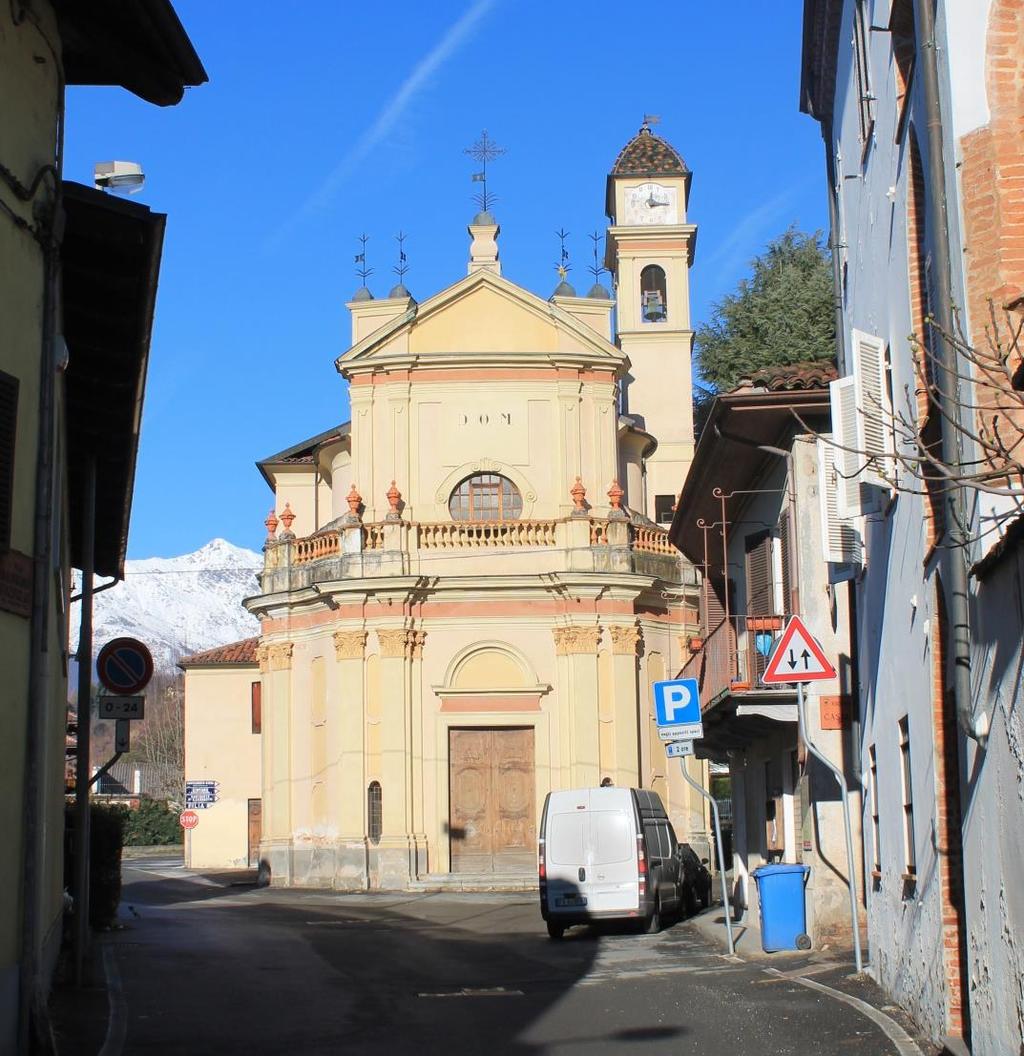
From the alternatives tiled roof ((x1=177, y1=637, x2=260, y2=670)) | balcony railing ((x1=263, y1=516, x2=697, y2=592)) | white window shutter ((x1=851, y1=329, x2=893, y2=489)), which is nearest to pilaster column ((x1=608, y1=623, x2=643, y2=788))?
balcony railing ((x1=263, y1=516, x2=697, y2=592))

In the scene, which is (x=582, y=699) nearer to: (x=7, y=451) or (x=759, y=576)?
(x=759, y=576)

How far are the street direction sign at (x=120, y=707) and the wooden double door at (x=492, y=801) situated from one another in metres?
23.2

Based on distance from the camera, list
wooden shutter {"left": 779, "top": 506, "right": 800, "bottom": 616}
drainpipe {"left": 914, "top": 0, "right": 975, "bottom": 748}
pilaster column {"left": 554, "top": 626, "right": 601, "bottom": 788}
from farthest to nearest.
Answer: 1. pilaster column {"left": 554, "top": 626, "right": 601, "bottom": 788}
2. wooden shutter {"left": 779, "top": 506, "right": 800, "bottom": 616}
3. drainpipe {"left": 914, "top": 0, "right": 975, "bottom": 748}

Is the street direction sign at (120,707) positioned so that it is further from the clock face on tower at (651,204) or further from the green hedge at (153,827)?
the green hedge at (153,827)

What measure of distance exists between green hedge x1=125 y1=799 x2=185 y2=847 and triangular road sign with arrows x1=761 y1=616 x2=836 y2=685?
231ft

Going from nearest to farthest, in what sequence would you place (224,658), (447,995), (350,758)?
Answer: (447,995)
(350,758)
(224,658)

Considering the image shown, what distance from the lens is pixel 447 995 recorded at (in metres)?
15.9

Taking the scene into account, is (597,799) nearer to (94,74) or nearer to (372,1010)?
(372,1010)

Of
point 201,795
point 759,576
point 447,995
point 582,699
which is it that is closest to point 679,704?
point 759,576

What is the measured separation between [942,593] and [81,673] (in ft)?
31.0

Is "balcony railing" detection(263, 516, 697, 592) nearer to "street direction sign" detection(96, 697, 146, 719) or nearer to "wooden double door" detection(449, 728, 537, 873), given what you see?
"wooden double door" detection(449, 728, 537, 873)

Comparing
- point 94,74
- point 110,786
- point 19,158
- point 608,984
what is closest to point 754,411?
point 608,984

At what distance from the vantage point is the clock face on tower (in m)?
51.8

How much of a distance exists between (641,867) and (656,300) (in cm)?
2959
